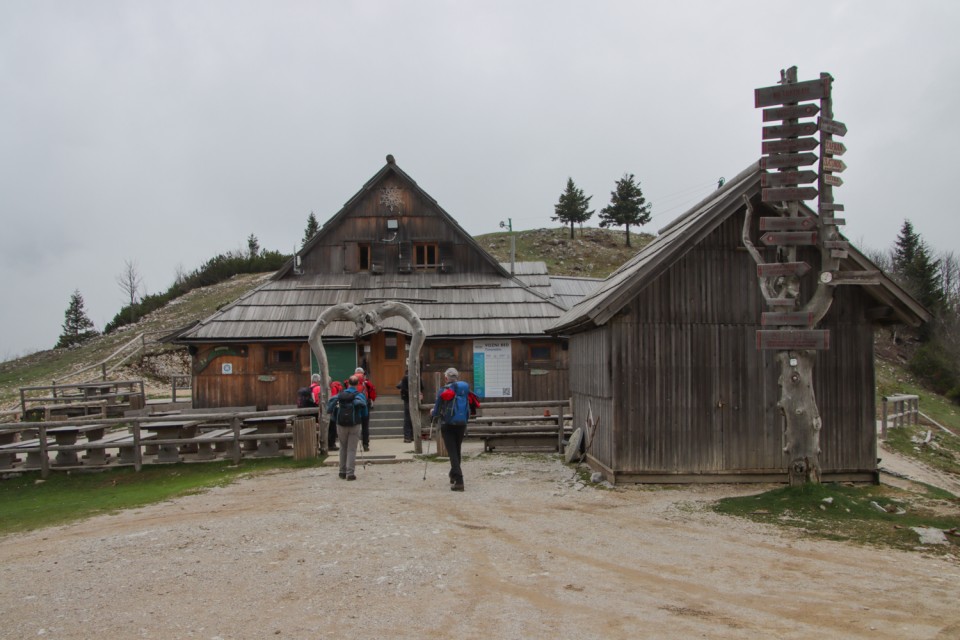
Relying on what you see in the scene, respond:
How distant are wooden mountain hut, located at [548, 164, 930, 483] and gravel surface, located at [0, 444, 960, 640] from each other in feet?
4.65

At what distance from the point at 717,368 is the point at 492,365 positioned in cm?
1110

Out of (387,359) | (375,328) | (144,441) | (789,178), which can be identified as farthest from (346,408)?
Answer: (387,359)

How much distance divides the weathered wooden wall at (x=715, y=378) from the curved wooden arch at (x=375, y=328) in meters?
5.79

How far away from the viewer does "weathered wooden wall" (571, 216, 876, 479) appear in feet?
40.8

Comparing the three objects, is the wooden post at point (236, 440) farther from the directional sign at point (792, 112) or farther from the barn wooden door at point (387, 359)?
the directional sign at point (792, 112)

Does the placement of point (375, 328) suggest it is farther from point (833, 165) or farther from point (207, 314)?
point (207, 314)

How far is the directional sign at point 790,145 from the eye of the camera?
10.9m

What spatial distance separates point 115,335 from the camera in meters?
52.3

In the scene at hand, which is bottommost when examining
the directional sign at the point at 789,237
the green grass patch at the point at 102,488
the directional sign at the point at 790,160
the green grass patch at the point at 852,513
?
the green grass patch at the point at 102,488

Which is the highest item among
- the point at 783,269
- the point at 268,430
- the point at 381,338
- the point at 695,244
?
the point at 695,244

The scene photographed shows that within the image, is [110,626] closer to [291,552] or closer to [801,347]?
[291,552]

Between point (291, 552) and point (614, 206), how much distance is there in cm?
6267

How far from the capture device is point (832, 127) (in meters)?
10.8

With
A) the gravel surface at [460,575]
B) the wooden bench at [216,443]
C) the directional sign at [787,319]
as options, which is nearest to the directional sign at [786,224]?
the directional sign at [787,319]
